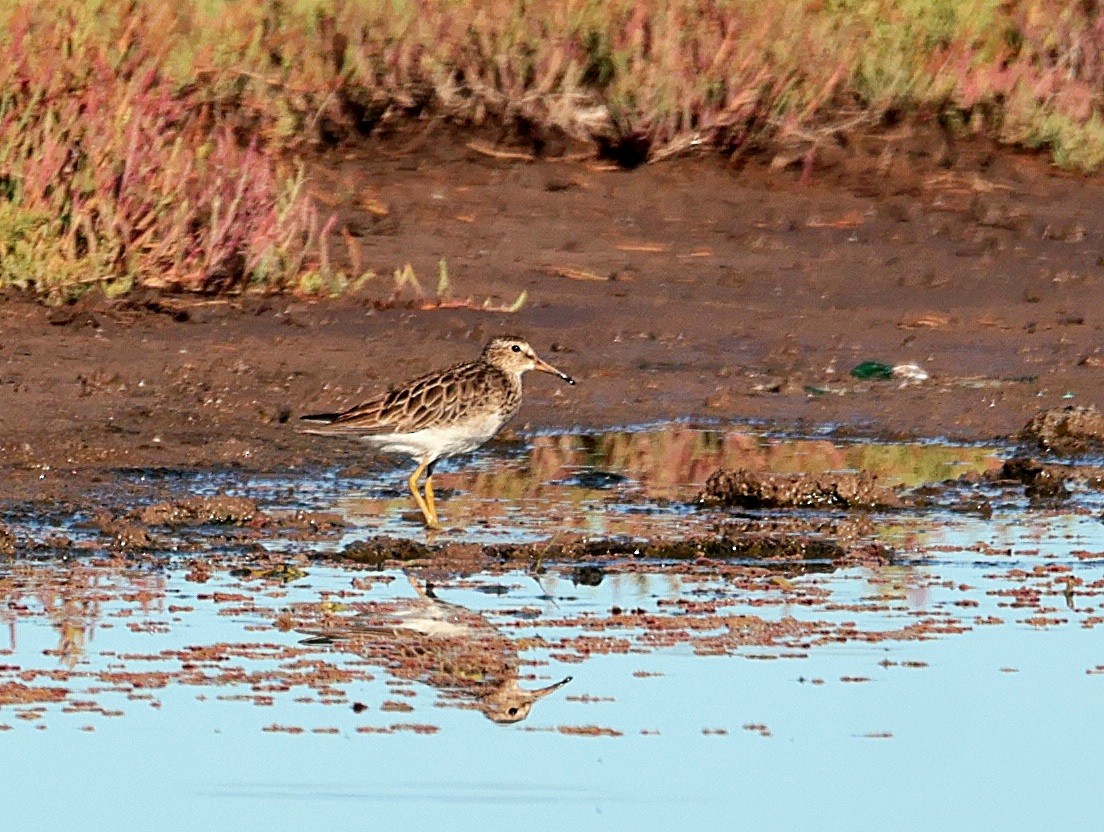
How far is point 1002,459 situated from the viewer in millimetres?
11352

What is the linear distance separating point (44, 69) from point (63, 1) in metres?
1.04

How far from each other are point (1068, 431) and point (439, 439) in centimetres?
308

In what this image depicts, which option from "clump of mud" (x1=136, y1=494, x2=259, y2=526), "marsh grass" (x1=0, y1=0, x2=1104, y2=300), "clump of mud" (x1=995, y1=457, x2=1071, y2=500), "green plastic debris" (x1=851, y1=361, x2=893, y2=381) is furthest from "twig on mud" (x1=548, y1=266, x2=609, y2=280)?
"clump of mud" (x1=136, y1=494, x2=259, y2=526)

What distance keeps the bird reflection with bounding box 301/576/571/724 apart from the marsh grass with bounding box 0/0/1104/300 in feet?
18.8

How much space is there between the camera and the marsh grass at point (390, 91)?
1317 centimetres

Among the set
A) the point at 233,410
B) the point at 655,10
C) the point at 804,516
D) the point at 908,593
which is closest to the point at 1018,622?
the point at 908,593

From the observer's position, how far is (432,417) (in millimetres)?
10180

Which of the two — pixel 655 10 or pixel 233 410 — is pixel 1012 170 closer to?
pixel 655 10

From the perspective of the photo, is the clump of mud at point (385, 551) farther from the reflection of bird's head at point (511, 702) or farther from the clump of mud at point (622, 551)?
the reflection of bird's head at point (511, 702)

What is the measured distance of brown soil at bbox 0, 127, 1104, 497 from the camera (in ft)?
38.8

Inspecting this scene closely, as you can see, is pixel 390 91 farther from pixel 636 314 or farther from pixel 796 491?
pixel 796 491

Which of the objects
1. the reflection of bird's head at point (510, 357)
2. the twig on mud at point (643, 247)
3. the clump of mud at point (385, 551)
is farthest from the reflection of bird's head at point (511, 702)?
the twig on mud at point (643, 247)

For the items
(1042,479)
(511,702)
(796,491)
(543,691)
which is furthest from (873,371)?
(511,702)

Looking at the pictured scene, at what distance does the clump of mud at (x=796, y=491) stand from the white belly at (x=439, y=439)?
0.96 m
